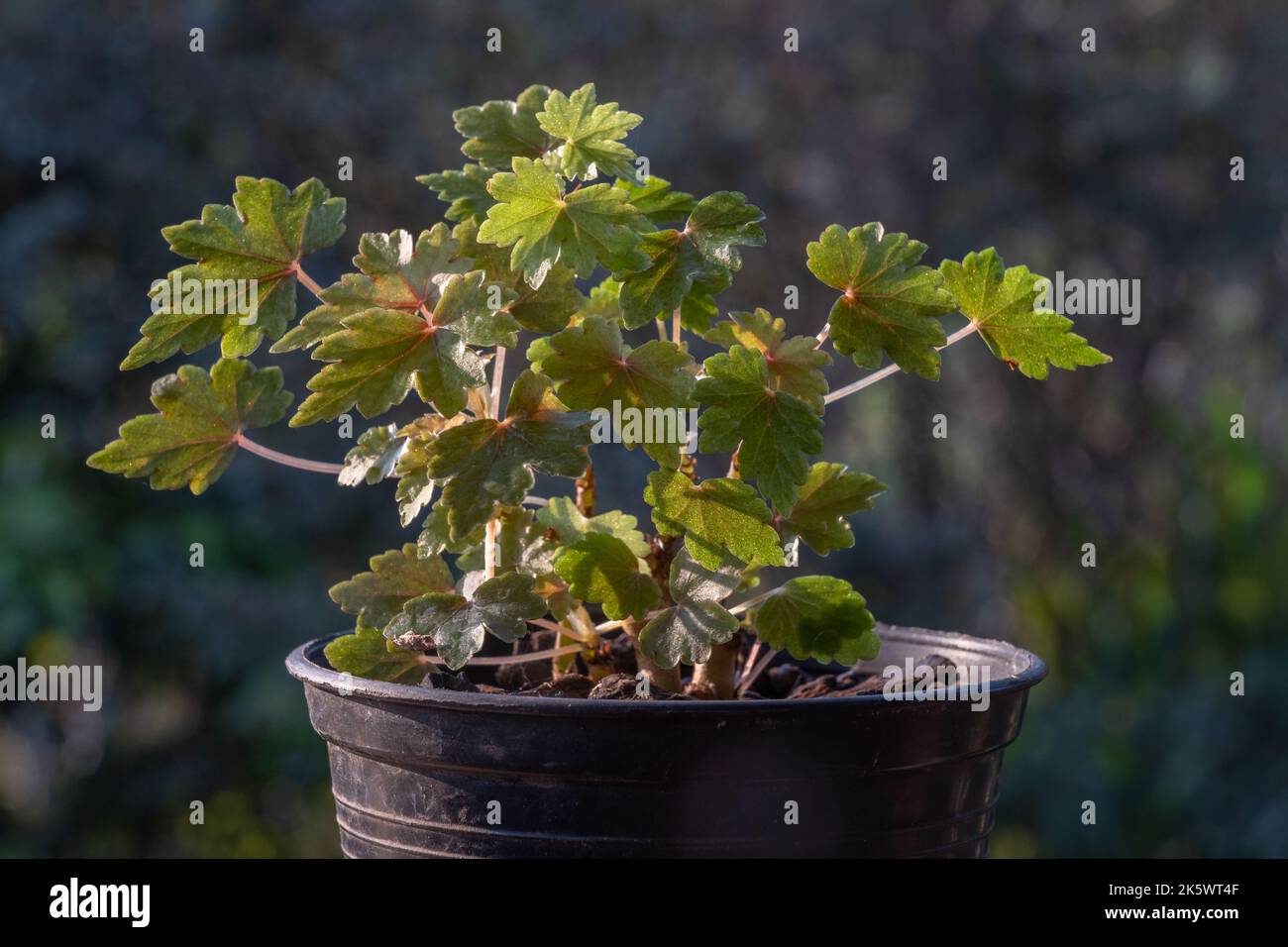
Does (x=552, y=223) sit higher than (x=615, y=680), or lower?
higher

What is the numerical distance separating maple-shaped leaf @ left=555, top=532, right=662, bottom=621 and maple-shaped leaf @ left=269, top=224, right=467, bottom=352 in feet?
0.63

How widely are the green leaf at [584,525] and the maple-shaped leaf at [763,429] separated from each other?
15cm

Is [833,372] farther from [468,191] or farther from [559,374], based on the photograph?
[559,374]

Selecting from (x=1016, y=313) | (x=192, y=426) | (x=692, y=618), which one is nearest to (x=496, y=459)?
(x=692, y=618)

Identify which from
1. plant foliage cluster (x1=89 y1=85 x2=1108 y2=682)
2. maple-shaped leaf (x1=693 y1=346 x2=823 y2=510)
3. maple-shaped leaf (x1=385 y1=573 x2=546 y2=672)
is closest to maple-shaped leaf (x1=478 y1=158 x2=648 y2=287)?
plant foliage cluster (x1=89 y1=85 x2=1108 y2=682)

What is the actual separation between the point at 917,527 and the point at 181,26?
181cm

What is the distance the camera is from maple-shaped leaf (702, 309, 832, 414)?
937 mm

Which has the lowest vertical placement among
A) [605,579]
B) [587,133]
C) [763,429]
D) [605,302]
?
[605,579]

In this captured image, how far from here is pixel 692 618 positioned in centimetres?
92

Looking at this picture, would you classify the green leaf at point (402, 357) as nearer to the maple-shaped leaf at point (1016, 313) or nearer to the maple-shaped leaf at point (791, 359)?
the maple-shaped leaf at point (791, 359)

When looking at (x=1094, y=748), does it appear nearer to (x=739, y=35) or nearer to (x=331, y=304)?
(x=739, y=35)

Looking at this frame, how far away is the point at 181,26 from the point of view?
2.66 metres

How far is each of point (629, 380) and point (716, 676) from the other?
0.26 metres

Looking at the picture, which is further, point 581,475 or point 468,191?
point 468,191
